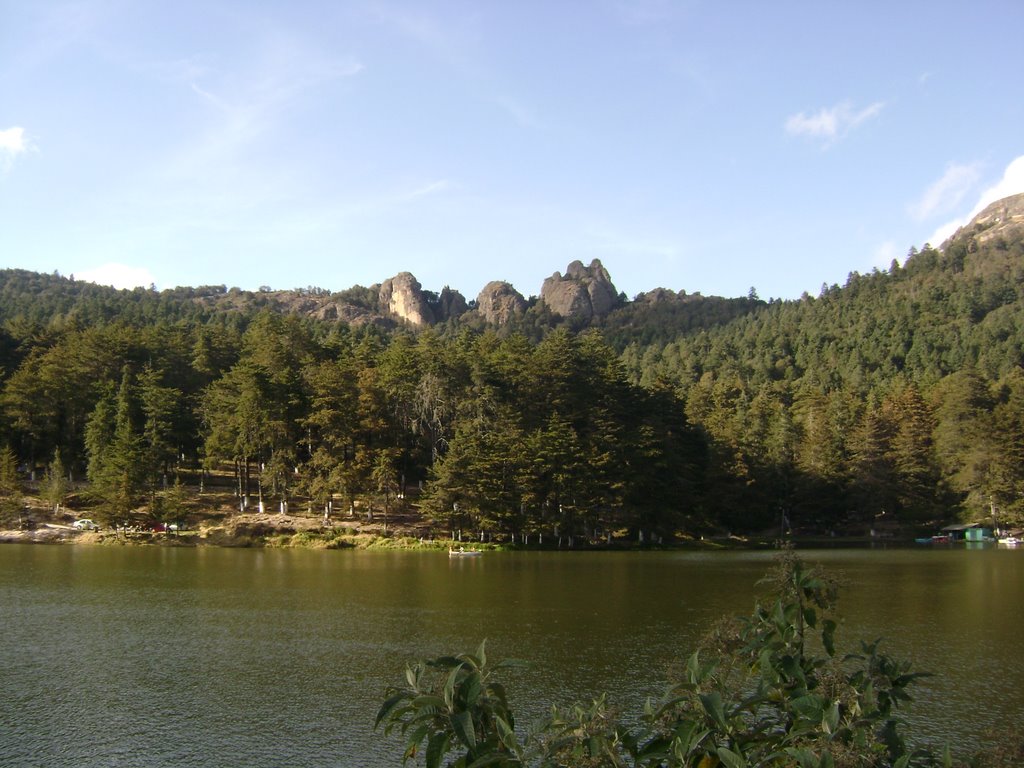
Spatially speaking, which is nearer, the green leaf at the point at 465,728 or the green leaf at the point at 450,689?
the green leaf at the point at 465,728

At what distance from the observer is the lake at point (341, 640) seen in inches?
682

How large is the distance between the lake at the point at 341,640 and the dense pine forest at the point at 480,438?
15650 mm

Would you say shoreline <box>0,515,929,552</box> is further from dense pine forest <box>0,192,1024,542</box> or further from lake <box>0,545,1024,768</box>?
lake <box>0,545,1024,768</box>

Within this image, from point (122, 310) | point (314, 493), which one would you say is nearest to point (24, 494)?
point (314, 493)

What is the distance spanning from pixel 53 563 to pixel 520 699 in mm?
38418

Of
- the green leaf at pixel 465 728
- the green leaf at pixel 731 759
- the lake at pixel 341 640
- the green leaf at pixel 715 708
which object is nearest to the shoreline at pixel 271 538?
the lake at pixel 341 640

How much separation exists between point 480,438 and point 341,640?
38718 millimetres

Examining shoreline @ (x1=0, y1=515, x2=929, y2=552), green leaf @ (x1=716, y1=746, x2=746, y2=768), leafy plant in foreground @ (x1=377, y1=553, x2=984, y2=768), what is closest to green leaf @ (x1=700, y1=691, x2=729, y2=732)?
leafy plant in foreground @ (x1=377, y1=553, x2=984, y2=768)

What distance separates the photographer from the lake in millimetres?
17312

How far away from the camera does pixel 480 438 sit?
65.0 meters

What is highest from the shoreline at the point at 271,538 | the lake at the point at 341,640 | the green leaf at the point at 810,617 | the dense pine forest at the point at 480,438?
the dense pine forest at the point at 480,438

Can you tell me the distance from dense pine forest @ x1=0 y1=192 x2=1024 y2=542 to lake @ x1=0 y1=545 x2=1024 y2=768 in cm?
1565

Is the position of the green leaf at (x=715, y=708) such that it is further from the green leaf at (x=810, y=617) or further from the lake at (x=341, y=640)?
the lake at (x=341, y=640)

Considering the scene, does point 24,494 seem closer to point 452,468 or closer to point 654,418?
point 452,468
